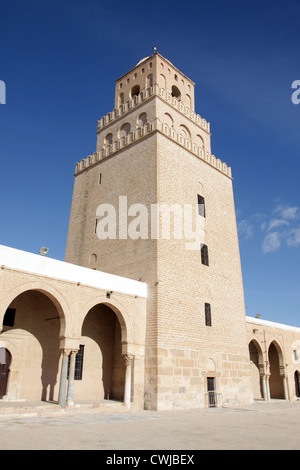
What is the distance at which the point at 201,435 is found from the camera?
6.64 meters

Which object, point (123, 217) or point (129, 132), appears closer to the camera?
point (123, 217)

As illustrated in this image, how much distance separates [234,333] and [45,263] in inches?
372

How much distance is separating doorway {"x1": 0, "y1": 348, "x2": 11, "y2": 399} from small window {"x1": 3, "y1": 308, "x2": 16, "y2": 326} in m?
0.86

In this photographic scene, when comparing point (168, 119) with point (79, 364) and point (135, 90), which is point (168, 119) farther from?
point (79, 364)

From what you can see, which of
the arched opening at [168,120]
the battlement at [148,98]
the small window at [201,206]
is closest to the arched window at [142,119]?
the battlement at [148,98]

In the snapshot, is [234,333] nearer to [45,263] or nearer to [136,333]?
[136,333]

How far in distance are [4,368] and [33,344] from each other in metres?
1.17

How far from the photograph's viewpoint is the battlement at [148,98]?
17.9 m

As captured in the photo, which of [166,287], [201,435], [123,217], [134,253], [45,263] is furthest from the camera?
[123,217]

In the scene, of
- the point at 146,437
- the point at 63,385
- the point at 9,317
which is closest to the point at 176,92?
the point at 9,317

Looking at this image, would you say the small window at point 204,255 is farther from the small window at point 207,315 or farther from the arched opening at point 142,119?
the arched opening at point 142,119

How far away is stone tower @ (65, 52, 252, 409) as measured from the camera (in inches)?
530

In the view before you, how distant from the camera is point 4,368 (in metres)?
12.1
